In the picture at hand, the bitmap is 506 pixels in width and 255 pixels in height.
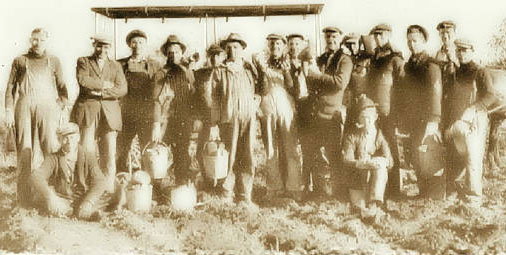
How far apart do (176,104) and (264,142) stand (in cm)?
87

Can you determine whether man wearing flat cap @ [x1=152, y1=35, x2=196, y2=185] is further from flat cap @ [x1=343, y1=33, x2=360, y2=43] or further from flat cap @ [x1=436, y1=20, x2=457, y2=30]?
flat cap @ [x1=436, y1=20, x2=457, y2=30]

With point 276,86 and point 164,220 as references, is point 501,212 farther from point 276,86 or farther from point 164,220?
point 164,220

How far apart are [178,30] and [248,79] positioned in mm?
908

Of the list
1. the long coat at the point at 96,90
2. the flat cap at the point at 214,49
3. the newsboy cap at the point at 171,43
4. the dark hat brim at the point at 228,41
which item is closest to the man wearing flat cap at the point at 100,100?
the long coat at the point at 96,90

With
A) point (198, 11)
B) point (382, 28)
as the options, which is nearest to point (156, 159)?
point (198, 11)

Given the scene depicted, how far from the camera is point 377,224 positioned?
5082 millimetres

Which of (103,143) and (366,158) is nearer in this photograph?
(366,158)

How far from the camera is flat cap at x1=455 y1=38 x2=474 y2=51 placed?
5125 millimetres

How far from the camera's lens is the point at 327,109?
5.22 metres

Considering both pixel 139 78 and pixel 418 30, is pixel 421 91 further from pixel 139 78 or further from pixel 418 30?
pixel 139 78

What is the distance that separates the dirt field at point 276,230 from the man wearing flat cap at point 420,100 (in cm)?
33

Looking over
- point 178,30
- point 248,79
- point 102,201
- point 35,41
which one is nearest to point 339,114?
point 248,79

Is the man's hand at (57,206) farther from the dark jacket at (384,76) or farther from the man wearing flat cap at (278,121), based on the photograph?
the dark jacket at (384,76)

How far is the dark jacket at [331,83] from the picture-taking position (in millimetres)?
5168
